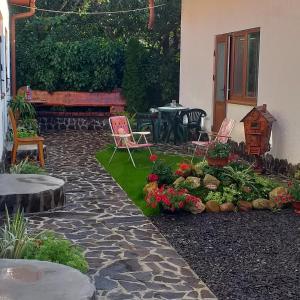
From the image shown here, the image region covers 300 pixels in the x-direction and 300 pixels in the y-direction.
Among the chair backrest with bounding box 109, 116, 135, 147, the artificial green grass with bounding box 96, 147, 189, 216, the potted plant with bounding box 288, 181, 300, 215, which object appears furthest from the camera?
the chair backrest with bounding box 109, 116, 135, 147

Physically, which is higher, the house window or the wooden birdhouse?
the house window

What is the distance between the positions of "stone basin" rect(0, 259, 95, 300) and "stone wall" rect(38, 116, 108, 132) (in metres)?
12.9

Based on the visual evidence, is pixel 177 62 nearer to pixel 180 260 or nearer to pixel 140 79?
pixel 140 79

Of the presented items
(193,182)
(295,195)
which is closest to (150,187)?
(193,182)

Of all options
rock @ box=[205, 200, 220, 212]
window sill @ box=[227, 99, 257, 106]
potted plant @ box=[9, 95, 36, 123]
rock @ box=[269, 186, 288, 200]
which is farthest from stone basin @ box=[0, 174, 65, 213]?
potted plant @ box=[9, 95, 36, 123]

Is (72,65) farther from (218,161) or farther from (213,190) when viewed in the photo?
(213,190)

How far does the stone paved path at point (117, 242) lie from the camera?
14.8 ft

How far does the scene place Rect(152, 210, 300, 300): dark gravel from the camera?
15.1ft

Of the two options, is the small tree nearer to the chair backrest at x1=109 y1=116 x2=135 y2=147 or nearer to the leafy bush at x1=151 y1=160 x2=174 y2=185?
the chair backrest at x1=109 y1=116 x2=135 y2=147

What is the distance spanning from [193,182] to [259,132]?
2.39 metres

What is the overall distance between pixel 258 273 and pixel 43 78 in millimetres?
13054

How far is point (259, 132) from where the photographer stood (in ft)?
30.6

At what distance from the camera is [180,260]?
5.20m

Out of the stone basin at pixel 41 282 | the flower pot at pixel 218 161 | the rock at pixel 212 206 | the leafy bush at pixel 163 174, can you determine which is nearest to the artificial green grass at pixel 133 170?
the leafy bush at pixel 163 174
